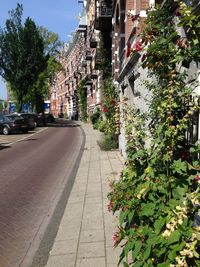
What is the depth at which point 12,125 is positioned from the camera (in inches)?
1313

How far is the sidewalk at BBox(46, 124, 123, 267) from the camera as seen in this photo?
4.82 meters

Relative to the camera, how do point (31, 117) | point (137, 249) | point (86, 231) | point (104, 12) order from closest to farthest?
point (137, 249) < point (86, 231) < point (104, 12) < point (31, 117)

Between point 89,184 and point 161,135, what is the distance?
577 centimetres

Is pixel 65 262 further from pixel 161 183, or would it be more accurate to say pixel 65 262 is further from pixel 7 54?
pixel 7 54

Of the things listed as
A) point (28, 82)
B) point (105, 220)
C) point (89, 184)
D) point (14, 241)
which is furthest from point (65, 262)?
point (28, 82)

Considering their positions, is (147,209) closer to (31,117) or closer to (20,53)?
(31,117)

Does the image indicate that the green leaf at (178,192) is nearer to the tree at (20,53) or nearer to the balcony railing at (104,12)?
the balcony railing at (104,12)

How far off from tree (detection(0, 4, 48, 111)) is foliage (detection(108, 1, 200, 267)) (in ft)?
130

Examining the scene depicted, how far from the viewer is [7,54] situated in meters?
43.4

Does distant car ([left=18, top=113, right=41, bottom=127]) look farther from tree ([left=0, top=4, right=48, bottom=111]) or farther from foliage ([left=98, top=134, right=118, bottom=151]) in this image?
foliage ([left=98, top=134, right=118, bottom=151])

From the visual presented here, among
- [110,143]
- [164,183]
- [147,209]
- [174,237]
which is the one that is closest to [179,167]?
[164,183]

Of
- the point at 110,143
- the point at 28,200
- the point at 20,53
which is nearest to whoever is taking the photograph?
the point at 28,200

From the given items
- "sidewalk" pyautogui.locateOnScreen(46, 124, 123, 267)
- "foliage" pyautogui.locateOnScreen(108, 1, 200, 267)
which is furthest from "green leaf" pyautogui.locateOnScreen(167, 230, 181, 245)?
"sidewalk" pyautogui.locateOnScreen(46, 124, 123, 267)

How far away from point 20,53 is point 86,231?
38845mm
